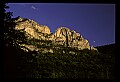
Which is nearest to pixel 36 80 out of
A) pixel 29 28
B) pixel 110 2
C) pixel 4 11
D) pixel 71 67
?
pixel 71 67

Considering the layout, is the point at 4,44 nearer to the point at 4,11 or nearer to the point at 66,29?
the point at 4,11

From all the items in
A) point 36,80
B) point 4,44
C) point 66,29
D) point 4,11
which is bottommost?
point 36,80

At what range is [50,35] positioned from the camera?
4781 mm

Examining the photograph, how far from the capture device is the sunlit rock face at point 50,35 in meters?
4.73

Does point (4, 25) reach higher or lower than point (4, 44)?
higher

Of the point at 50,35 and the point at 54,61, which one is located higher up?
the point at 50,35

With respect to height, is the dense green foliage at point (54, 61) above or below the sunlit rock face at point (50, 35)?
below

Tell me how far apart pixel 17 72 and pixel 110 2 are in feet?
7.07

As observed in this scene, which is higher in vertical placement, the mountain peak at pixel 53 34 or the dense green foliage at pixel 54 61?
the mountain peak at pixel 53 34

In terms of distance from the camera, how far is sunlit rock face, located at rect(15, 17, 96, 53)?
4.73 m

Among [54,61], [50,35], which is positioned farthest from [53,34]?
[54,61]

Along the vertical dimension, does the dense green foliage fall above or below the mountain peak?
below

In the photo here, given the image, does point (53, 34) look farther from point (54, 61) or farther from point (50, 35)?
point (54, 61)

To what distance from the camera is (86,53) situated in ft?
15.9
